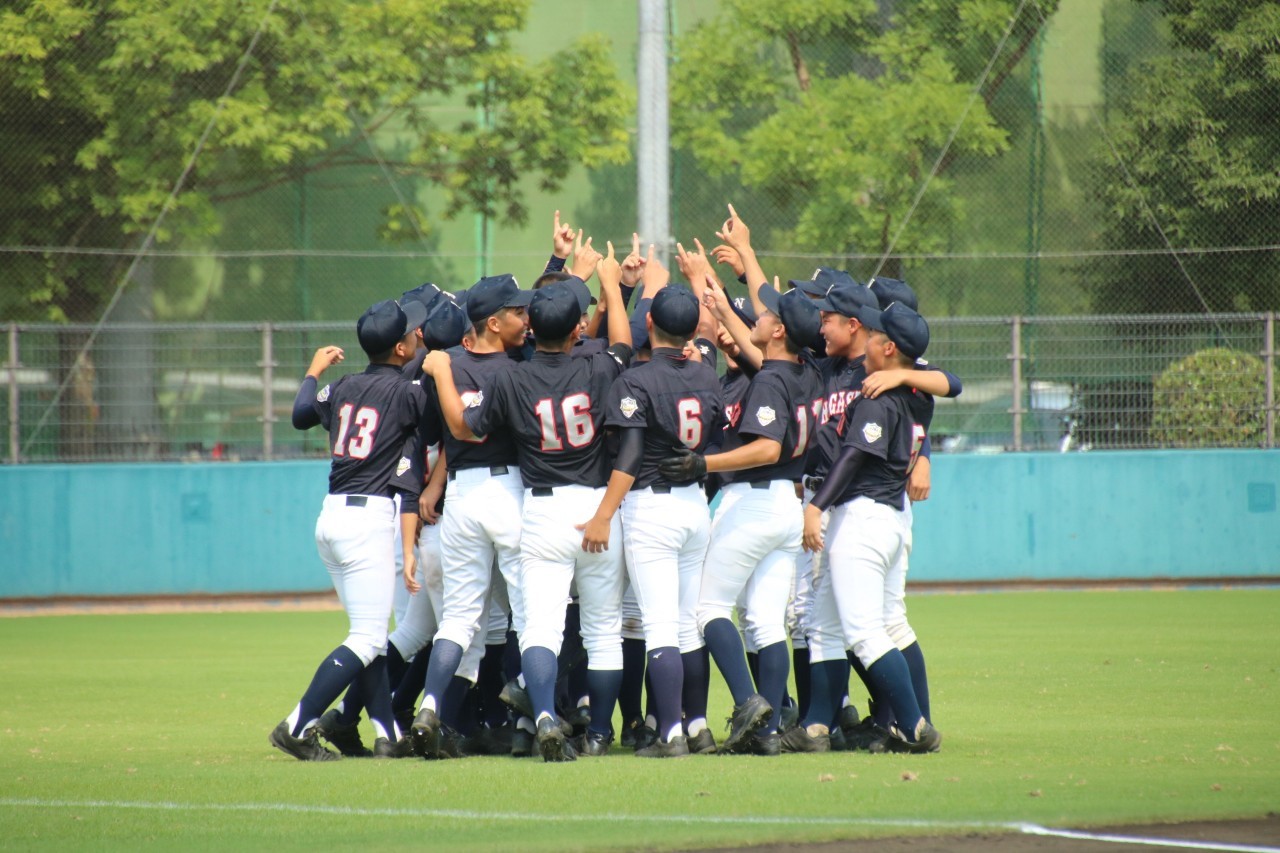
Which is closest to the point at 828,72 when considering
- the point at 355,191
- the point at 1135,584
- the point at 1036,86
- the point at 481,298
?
the point at 1036,86

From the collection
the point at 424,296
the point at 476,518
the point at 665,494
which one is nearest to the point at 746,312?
the point at 665,494

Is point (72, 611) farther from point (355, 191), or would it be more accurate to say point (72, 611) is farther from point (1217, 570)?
point (1217, 570)

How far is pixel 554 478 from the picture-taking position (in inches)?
249

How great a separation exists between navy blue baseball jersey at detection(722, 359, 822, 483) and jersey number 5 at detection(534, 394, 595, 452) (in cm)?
67

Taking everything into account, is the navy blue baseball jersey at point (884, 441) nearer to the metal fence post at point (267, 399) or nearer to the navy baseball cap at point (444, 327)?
the navy baseball cap at point (444, 327)

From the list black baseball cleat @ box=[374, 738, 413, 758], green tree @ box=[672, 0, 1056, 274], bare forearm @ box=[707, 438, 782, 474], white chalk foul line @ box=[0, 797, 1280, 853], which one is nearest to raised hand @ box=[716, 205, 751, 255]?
bare forearm @ box=[707, 438, 782, 474]

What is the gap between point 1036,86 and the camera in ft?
58.2

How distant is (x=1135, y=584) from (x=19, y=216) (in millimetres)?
12292

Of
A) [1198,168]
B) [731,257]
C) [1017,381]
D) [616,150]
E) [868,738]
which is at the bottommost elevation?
[868,738]

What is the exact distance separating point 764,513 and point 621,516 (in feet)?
2.10

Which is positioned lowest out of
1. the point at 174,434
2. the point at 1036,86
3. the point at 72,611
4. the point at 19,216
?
the point at 72,611

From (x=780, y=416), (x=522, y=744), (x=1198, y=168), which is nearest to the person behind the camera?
(x=780, y=416)

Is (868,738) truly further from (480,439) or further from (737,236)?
(737,236)

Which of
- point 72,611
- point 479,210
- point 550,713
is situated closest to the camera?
point 550,713
